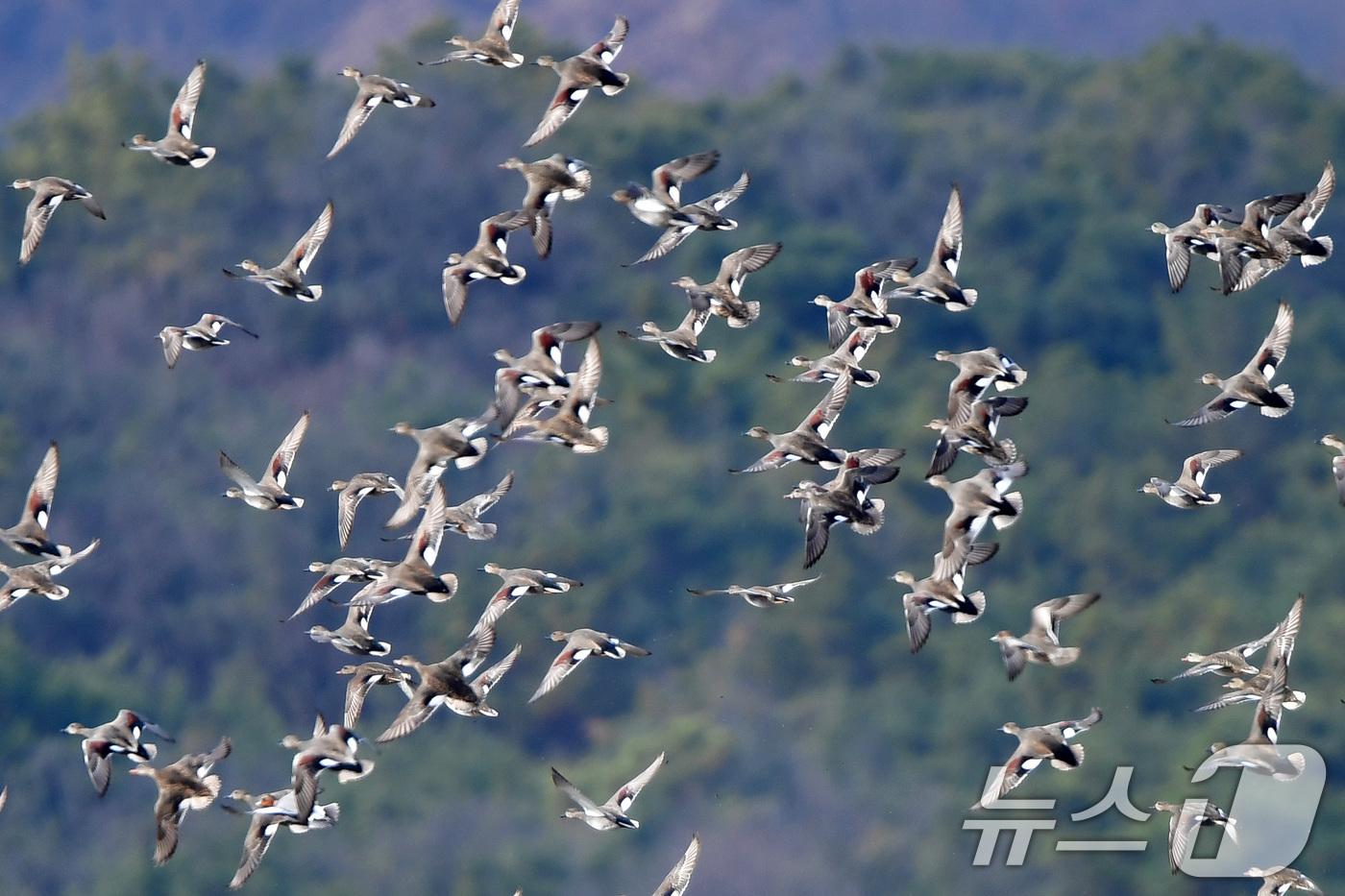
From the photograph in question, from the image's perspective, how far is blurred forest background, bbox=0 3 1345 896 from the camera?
51.6 metres

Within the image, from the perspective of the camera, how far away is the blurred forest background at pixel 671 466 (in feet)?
169

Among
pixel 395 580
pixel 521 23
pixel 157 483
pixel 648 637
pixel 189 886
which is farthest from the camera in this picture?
pixel 521 23

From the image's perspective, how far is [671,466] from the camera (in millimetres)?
64312

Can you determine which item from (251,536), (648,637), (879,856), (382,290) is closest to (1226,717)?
(879,856)

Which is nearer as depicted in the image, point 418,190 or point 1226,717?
point 1226,717

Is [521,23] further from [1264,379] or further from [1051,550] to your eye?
[1264,379]

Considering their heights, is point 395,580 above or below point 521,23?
above

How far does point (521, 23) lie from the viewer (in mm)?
80250

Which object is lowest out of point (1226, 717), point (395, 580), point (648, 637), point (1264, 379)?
point (648, 637)

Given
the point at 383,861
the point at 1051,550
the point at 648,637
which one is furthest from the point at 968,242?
the point at 383,861

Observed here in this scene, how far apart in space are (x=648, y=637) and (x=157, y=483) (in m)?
14.4

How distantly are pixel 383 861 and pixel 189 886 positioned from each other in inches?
160

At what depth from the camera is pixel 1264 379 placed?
2512cm

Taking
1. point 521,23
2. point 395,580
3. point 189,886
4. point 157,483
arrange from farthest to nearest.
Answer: point 521,23, point 157,483, point 189,886, point 395,580
